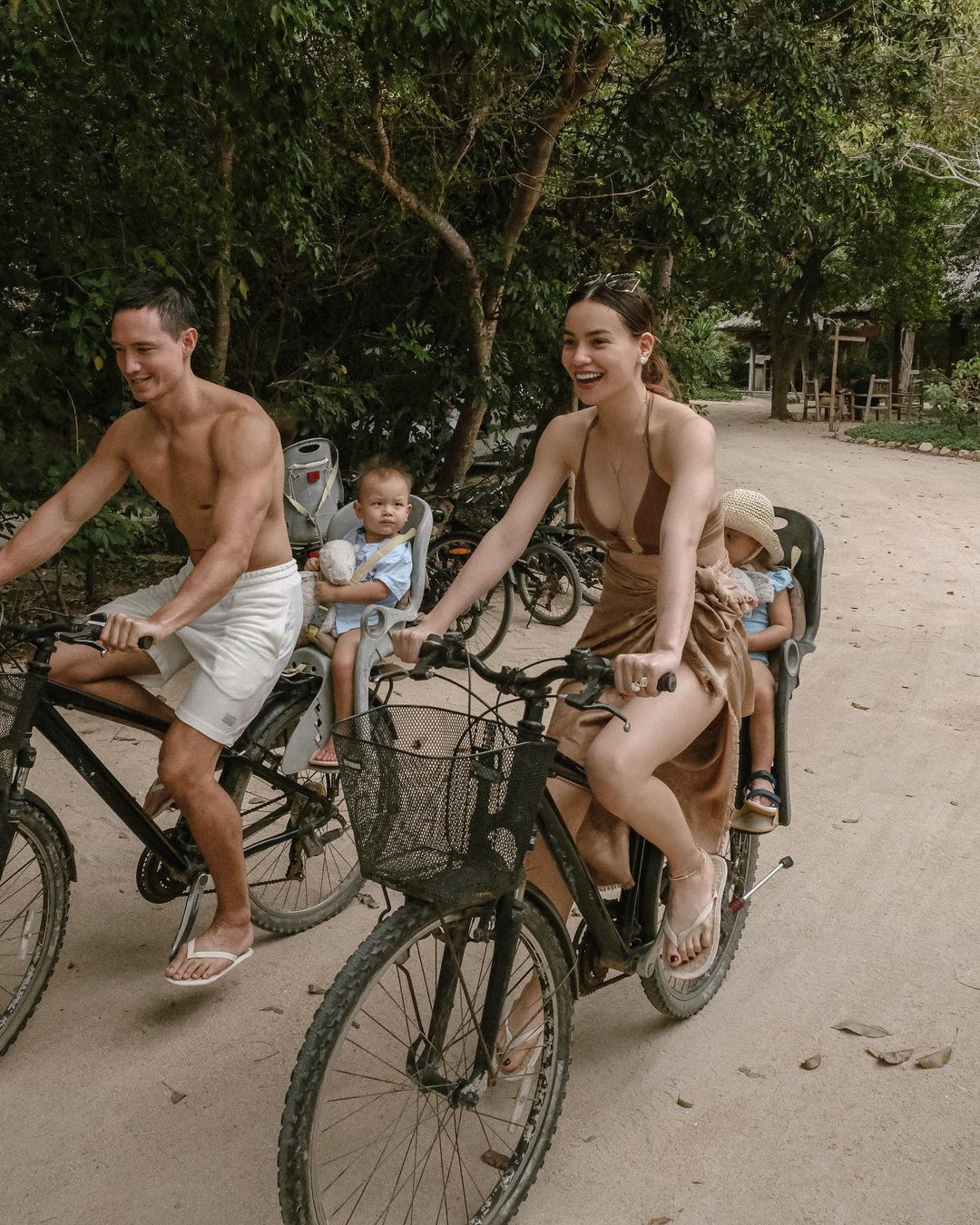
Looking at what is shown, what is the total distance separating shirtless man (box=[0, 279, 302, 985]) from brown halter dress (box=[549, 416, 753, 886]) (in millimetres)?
930

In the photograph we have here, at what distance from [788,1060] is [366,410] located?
24.1 ft

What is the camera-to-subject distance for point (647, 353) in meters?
2.88

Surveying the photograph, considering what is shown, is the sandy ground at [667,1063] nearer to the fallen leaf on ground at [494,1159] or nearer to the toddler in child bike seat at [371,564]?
the fallen leaf on ground at [494,1159]

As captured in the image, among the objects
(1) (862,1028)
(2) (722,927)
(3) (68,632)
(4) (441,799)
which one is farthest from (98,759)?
(1) (862,1028)

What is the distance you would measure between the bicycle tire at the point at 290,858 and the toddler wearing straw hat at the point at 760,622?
4.51 feet

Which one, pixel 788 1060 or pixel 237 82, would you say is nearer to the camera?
pixel 788 1060

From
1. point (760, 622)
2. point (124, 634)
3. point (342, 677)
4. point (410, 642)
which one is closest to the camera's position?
point (410, 642)

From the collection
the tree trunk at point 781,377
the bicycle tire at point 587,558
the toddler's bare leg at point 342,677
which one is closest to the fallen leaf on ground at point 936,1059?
the toddler's bare leg at point 342,677

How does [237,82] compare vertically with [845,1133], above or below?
above

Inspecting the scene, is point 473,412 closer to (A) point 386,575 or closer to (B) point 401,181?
(B) point 401,181

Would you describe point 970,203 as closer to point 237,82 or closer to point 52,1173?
point 237,82

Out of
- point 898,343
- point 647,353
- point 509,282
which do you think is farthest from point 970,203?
point 647,353

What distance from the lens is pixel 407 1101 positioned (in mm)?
2896

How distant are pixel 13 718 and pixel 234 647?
2.22 ft
